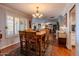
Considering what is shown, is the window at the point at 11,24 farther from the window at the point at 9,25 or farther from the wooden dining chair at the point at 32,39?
the wooden dining chair at the point at 32,39

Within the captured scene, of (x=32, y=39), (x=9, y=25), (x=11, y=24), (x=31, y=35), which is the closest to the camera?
(x=31, y=35)

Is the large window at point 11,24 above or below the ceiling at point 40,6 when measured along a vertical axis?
below

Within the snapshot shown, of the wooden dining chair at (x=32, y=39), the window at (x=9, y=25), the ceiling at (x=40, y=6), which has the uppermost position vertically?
the ceiling at (x=40, y=6)

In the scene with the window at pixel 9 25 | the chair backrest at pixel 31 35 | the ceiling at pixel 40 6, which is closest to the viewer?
the chair backrest at pixel 31 35

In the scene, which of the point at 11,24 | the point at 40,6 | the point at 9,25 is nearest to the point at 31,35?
the point at 40,6

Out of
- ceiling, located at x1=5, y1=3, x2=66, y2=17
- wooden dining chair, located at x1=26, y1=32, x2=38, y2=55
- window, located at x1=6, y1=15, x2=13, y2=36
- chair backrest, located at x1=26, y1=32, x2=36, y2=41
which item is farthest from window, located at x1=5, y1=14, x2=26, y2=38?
chair backrest, located at x1=26, y1=32, x2=36, y2=41

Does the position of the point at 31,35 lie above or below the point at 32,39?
above

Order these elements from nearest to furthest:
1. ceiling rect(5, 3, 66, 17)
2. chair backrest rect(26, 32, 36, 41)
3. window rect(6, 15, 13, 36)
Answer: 1. chair backrest rect(26, 32, 36, 41)
2. ceiling rect(5, 3, 66, 17)
3. window rect(6, 15, 13, 36)

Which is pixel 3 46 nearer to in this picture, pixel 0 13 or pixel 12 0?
pixel 0 13

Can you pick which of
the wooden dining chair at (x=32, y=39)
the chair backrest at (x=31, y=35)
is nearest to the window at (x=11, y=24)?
the wooden dining chair at (x=32, y=39)

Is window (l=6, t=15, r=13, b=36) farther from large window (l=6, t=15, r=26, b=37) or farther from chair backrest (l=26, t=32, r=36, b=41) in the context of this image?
chair backrest (l=26, t=32, r=36, b=41)

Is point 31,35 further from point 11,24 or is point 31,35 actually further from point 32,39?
point 11,24

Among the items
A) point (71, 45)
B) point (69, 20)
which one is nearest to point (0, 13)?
point (69, 20)

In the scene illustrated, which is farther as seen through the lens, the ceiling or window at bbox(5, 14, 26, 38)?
window at bbox(5, 14, 26, 38)
